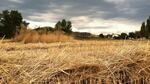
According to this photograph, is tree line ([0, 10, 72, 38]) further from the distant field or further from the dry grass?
the distant field

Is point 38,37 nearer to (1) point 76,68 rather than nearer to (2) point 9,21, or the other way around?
(1) point 76,68

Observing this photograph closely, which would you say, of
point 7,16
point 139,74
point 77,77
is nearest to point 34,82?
point 77,77

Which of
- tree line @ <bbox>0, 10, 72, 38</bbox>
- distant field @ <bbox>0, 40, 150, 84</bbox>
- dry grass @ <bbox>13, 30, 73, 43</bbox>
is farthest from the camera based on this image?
tree line @ <bbox>0, 10, 72, 38</bbox>

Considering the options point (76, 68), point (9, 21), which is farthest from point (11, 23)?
point (76, 68)

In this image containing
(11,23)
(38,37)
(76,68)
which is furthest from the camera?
(11,23)

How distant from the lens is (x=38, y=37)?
1545cm

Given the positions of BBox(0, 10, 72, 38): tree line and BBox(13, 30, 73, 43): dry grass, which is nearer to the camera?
BBox(13, 30, 73, 43): dry grass

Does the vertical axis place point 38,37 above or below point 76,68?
below

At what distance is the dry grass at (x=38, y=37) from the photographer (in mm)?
15032

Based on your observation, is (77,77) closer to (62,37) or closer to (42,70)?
(42,70)

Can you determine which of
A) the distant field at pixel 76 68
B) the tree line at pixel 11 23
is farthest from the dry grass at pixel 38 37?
the distant field at pixel 76 68

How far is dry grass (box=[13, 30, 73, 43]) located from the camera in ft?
49.3

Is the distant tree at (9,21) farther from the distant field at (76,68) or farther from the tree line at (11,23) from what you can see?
the distant field at (76,68)

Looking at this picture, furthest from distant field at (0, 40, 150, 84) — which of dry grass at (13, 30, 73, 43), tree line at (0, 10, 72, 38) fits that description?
tree line at (0, 10, 72, 38)
